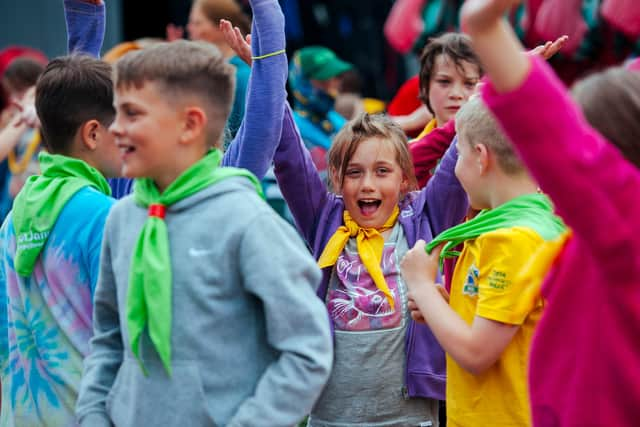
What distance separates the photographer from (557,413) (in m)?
1.82

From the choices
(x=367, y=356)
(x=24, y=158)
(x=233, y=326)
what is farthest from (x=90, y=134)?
(x=24, y=158)

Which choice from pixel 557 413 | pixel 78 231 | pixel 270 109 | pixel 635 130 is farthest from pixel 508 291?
pixel 78 231

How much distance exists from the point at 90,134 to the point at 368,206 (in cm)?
96

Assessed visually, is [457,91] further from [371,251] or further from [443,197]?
[371,251]

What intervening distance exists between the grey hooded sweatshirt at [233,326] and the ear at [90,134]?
2.39ft

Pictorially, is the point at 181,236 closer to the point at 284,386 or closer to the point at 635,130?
the point at 284,386

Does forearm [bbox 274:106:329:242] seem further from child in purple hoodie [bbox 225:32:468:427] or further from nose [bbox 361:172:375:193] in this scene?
nose [bbox 361:172:375:193]

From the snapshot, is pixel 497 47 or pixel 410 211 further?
pixel 410 211

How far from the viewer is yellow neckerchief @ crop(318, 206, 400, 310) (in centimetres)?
298

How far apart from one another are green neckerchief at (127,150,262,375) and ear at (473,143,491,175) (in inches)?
28.0

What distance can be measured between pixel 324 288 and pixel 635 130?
1.53 m

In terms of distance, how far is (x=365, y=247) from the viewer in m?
3.04

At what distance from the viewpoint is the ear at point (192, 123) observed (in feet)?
7.12

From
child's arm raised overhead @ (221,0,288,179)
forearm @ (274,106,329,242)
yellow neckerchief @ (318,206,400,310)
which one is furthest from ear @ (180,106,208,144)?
yellow neckerchief @ (318,206,400,310)
